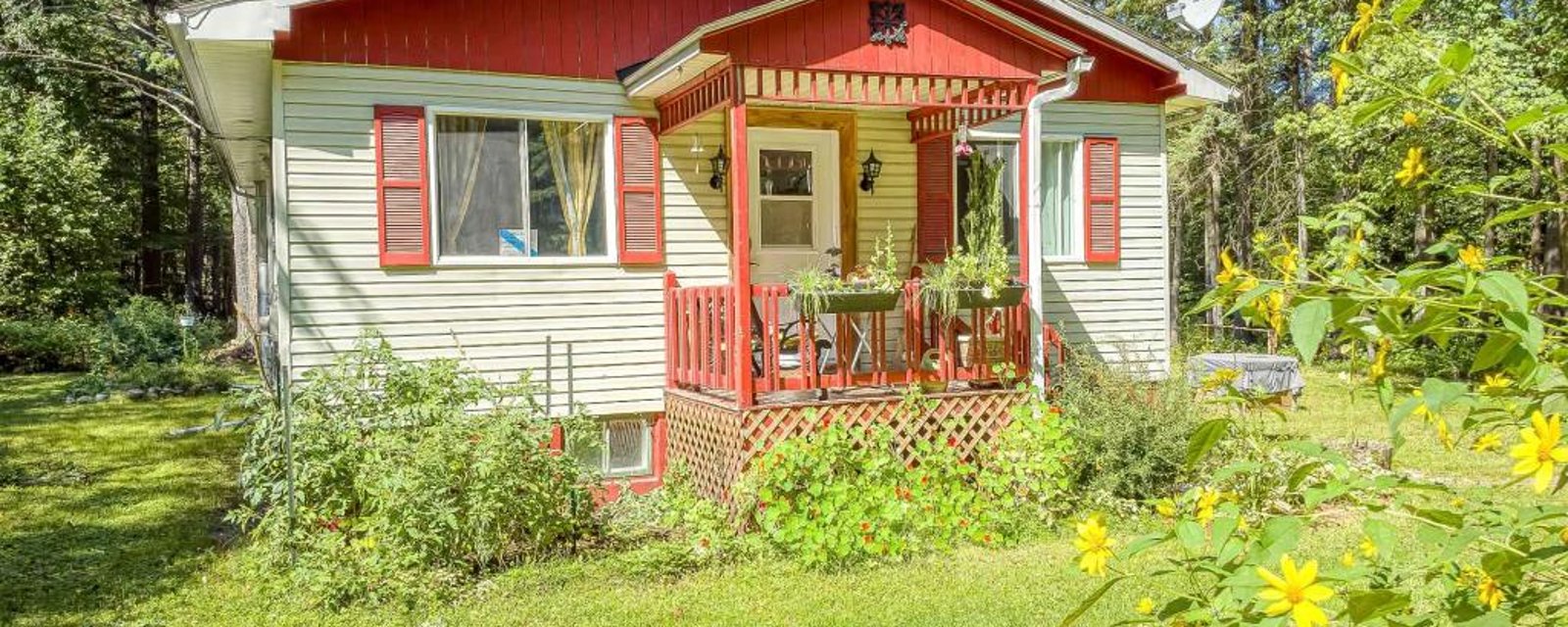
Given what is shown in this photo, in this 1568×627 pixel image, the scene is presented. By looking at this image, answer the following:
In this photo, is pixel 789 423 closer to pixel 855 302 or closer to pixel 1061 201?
pixel 855 302

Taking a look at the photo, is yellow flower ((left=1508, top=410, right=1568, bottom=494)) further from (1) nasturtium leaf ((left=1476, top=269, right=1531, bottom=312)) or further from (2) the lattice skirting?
(2) the lattice skirting

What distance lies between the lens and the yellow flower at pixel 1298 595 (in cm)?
136

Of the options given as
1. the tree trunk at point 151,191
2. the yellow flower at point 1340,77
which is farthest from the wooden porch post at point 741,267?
the tree trunk at point 151,191

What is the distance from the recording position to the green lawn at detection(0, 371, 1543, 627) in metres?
5.50

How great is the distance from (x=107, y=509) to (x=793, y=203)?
566 cm

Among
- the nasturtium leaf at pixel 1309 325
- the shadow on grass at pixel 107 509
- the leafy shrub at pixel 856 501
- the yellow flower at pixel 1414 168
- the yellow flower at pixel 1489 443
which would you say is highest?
the yellow flower at pixel 1414 168

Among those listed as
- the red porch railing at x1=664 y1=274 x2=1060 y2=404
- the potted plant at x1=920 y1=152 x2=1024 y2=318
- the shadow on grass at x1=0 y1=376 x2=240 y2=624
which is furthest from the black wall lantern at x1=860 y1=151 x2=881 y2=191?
the shadow on grass at x1=0 y1=376 x2=240 y2=624

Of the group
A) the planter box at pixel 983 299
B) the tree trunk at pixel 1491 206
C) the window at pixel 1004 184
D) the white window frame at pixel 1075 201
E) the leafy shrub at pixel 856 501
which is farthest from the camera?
the tree trunk at pixel 1491 206

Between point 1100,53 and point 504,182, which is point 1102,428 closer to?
point 1100,53

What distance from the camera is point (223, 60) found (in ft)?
24.2

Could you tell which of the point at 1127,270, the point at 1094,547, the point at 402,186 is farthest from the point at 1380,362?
the point at 1127,270

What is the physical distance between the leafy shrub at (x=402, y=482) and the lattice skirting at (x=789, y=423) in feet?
3.73

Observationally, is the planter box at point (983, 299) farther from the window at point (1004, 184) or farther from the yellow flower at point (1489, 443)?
the yellow flower at point (1489, 443)

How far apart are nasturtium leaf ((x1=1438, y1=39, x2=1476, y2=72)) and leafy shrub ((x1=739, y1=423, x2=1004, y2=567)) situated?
5016 millimetres
